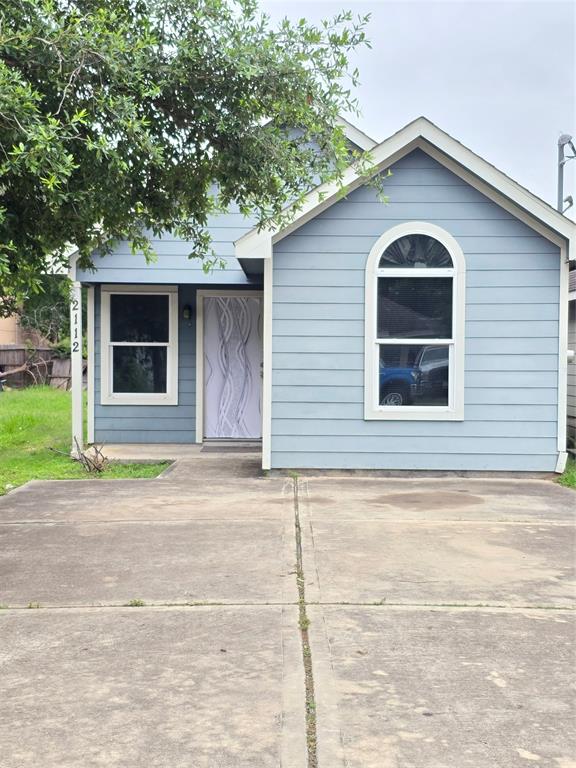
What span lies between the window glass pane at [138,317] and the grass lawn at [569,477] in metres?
5.53

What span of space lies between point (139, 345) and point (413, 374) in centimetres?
417

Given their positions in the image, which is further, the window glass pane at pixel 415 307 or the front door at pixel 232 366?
the front door at pixel 232 366

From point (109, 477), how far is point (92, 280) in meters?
2.82

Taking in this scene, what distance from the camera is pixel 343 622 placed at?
3924mm

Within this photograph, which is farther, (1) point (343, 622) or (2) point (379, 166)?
(2) point (379, 166)

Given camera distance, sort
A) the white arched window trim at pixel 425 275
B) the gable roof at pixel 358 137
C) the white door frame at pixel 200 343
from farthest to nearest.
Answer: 1. the white door frame at pixel 200 343
2. the gable roof at pixel 358 137
3. the white arched window trim at pixel 425 275

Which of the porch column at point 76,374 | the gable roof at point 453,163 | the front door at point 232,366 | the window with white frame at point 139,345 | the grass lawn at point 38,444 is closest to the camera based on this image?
the gable roof at point 453,163

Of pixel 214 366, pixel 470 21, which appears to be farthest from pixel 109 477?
pixel 470 21

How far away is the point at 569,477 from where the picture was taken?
8.31 metres

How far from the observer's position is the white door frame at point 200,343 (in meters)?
10.7

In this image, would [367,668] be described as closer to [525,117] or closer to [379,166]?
[379,166]

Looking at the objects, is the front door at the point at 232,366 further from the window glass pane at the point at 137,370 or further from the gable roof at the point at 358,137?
the gable roof at the point at 358,137

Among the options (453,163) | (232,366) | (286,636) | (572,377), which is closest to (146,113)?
(286,636)

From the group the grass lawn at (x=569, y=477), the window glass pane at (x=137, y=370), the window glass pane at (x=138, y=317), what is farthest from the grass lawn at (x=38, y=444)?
the grass lawn at (x=569, y=477)
